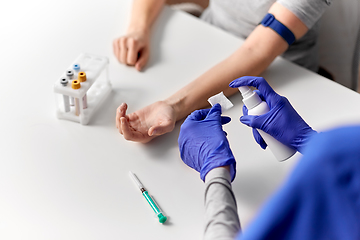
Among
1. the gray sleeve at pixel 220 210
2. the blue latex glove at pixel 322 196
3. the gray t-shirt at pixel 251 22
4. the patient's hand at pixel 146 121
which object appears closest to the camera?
the blue latex glove at pixel 322 196

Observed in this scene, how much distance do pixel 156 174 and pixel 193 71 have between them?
15.9 inches

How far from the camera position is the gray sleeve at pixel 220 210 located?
1.84 ft

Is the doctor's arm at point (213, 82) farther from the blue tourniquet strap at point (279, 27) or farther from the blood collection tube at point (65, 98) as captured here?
the blood collection tube at point (65, 98)

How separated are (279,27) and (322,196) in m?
0.82

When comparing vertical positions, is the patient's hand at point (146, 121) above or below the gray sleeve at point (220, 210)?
below

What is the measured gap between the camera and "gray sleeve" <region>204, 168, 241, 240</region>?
560 mm

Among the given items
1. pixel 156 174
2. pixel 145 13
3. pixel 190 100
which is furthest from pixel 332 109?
pixel 145 13

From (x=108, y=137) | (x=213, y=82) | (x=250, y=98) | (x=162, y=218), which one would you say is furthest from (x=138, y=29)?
(x=162, y=218)

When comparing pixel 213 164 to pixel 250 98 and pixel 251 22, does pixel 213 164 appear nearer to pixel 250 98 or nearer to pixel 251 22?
pixel 250 98

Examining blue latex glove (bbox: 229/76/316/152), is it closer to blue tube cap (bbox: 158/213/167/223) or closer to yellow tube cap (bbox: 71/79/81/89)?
blue tube cap (bbox: 158/213/167/223)

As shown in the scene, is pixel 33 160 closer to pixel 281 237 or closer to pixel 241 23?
pixel 281 237

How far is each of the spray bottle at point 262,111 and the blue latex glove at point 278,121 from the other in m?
0.01

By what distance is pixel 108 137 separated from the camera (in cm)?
90

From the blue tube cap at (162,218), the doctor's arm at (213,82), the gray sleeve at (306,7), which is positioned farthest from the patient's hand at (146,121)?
the gray sleeve at (306,7)
